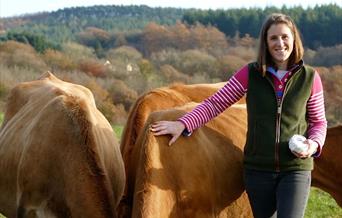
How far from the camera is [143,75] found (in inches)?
2128

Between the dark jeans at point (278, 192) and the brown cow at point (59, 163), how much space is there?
1.01m

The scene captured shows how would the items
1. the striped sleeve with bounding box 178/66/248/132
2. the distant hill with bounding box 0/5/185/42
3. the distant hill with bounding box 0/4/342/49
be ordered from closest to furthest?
the striped sleeve with bounding box 178/66/248/132 < the distant hill with bounding box 0/4/342/49 < the distant hill with bounding box 0/5/185/42

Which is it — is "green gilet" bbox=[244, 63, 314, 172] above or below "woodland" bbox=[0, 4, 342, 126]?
above

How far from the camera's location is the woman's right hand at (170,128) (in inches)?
164

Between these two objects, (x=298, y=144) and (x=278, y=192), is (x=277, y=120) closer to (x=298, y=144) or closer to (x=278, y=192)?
(x=298, y=144)

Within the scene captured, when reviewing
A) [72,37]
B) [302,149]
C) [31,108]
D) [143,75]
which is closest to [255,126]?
[302,149]

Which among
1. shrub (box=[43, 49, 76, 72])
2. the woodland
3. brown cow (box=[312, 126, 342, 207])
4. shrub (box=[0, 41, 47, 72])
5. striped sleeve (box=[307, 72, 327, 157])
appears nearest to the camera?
striped sleeve (box=[307, 72, 327, 157])

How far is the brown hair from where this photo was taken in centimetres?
415

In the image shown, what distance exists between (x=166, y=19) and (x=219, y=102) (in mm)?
132244

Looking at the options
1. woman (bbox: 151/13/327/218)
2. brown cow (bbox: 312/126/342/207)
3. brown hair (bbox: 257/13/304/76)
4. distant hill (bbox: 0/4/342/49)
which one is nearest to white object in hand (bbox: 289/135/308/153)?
woman (bbox: 151/13/327/218)

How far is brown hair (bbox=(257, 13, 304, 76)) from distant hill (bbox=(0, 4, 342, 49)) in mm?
78621

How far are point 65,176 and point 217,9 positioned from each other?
106m

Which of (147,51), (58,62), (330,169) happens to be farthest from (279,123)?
(147,51)

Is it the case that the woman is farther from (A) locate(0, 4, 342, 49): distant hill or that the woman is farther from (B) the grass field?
(A) locate(0, 4, 342, 49): distant hill
